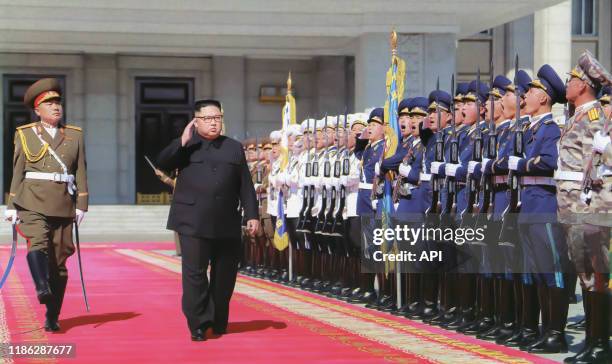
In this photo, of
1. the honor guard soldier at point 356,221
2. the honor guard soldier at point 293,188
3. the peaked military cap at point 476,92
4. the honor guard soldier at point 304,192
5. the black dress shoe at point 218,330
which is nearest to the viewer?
the black dress shoe at point 218,330

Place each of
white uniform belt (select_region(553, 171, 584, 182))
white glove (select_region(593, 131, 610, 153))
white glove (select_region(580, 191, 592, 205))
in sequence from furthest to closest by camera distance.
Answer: white uniform belt (select_region(553, 171, 584, 182))
white glove (select_region(580, 191, 592, 205))
white glove (select_region(593, 131, 610, 153))

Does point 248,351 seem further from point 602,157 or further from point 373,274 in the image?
point 373,274

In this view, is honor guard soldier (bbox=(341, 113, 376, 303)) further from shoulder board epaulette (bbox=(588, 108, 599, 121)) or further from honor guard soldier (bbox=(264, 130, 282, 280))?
shoulder board epaulette (bbox=(588, 108, 599, 121))

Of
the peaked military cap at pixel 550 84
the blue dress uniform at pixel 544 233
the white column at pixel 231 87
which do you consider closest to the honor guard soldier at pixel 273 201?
the peaked military cap at pixel 550 84

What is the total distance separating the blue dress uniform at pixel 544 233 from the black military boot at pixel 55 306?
11.6 feet

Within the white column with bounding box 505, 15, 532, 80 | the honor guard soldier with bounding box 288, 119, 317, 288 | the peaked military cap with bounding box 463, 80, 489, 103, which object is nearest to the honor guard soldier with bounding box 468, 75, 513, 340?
the peaked military cap with bounding box 463, 80, 489, 103

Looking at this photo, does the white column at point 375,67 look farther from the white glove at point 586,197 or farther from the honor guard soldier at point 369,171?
the white glove at point 586,197

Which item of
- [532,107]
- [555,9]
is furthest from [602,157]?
[555,9]

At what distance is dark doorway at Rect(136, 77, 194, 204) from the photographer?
109 ft

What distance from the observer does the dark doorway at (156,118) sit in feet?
109

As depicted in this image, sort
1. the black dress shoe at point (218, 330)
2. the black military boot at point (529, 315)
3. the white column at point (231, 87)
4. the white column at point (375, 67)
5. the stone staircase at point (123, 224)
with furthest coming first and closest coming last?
the white column at point (231, 87) → the stone staircase at point (123, 224) → the white column at point (375, 67) → the black dress shoe at point (218, 330) → the black military boot at point (529, 315)

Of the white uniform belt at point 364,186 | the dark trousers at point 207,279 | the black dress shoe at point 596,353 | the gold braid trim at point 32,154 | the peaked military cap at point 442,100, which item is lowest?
the black dress shoe at point 596,353

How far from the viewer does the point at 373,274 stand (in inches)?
507

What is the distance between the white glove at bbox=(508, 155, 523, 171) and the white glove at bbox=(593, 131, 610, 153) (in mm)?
975
